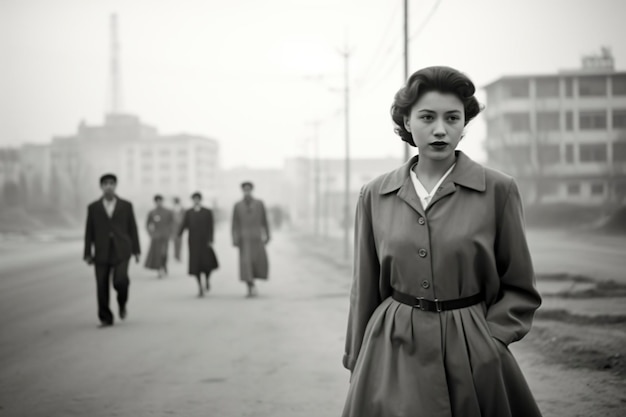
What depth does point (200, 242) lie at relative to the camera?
46.1 feet

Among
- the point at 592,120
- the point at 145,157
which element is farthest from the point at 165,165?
the point at 592,120

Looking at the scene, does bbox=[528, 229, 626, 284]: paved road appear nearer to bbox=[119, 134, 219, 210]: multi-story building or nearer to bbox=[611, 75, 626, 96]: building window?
bbox=[611, 75, 626, 96]: building window

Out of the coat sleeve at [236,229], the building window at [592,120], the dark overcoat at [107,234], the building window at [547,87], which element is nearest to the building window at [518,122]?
the building window at [547,87]

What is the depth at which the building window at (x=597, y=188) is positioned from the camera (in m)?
22.1

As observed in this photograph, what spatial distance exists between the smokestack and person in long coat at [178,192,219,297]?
96475 mm

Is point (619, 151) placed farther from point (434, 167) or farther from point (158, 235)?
point (434, 167)

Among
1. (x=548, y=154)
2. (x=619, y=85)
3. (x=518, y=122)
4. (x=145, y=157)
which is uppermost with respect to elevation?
(x=145, y=157)

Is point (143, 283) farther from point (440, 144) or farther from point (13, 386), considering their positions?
point (440, 144)

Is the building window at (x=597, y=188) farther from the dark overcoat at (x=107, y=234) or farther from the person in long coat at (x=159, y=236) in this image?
the dark overcoat at (x=107, y=234)

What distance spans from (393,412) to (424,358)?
23 cm

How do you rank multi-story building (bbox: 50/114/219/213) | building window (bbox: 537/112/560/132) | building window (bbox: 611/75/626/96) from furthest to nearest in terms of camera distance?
multi-story building (bbox: 50/114/219/213), building window (bbox: 537/112/560/132), building window (bbox: 611/75/626/96)

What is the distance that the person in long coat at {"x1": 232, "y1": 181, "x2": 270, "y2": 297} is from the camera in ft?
45.4

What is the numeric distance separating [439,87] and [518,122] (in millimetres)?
43329

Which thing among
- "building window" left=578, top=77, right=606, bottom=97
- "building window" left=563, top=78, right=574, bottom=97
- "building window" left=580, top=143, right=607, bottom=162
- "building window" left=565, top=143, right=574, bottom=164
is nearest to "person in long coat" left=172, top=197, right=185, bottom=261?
"building window" left=578, top=77, right=606, bottom=97
